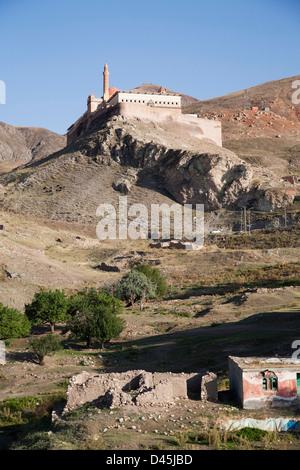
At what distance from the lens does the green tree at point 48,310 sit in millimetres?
28938

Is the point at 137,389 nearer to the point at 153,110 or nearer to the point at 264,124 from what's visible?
the point at 153,110

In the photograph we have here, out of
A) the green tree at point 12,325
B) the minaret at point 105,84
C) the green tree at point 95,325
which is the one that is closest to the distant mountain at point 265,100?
the minaret at point 105,84

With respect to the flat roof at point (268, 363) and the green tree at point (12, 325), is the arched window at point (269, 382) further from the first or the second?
the green tree at point (12, 325)

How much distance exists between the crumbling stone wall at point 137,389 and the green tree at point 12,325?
1097 centimetres

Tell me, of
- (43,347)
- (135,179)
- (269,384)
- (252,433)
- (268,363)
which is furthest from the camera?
(135,179)

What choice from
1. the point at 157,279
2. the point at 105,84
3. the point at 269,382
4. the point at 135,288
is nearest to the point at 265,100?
the point at 105,84

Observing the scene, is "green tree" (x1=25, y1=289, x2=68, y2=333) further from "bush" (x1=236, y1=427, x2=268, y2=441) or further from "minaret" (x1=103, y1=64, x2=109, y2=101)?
"minaret" (x1=103, y1=64, x2=109, y2=101)

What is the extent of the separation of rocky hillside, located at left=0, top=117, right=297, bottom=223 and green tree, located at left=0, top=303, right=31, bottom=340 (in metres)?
38.4

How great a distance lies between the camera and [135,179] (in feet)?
236

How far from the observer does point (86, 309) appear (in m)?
28.4

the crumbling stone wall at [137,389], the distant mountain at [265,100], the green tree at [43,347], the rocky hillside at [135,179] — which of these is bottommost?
the green tree at [43,347]

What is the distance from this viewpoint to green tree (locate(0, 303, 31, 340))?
26062 millimetres

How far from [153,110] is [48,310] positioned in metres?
56.0

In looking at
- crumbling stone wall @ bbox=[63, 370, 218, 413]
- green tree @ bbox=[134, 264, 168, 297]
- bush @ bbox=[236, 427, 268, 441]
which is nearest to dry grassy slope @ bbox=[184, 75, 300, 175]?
green tree @ bbox=[134, 264, 168, 297]
